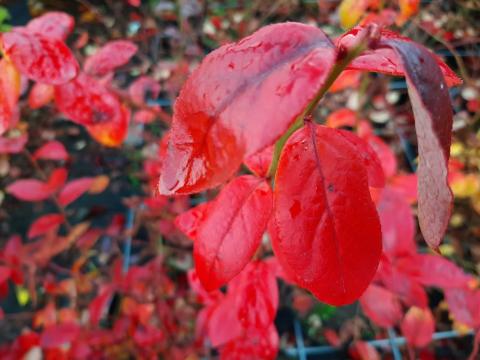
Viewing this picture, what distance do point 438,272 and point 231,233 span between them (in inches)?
17.5

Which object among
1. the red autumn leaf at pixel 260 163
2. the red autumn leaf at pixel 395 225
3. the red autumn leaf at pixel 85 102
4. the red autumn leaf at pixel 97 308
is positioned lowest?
the red autumn leaf at pixel 97 308

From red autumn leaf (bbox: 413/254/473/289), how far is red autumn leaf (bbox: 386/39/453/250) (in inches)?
20.3

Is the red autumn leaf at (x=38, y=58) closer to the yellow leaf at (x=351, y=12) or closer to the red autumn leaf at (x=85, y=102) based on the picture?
the red autumn leaf at (x=85, y=102)

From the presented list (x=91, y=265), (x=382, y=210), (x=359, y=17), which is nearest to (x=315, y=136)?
(x=382, y=210)

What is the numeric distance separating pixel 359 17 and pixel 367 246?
775mm

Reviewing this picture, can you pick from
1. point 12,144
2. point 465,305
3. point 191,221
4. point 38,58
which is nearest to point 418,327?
point 465,305

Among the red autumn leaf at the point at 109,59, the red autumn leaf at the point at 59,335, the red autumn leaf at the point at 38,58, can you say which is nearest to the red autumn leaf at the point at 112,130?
the red autumn leaf at the point at 109,59

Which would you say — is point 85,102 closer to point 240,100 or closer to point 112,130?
point 112,130

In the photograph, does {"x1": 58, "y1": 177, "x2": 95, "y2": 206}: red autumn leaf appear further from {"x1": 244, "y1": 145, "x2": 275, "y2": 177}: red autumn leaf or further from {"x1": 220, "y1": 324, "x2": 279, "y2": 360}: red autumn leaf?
{"x1": 244, "y1": 145, "x2": 275, "y2": 177}: red autumn leaf

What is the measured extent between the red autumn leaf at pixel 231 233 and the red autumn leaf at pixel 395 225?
0.35 m

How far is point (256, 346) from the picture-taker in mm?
711

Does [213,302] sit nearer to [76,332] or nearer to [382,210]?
[382,210]

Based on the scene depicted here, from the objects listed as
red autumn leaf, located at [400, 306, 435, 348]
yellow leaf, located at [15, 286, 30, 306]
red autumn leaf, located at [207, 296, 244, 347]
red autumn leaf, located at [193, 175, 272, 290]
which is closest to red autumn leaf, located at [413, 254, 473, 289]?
red autumn leaf, located at [400, 306, 435, 348]

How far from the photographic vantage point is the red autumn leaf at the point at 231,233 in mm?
415
